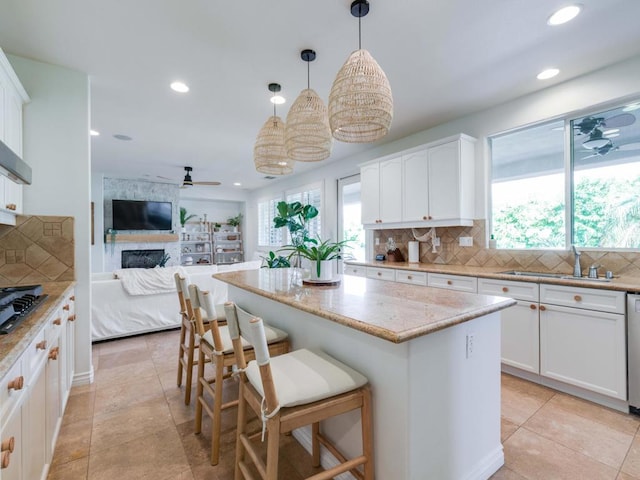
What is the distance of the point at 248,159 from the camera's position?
5484 mm

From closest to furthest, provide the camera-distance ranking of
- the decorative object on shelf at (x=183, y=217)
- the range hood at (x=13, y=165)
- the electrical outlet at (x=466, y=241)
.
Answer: the range hood at (x=13, y=165) → the electrical outlet at (x=466, y=241) → the decorative object on shelf at (x=183, y=217)

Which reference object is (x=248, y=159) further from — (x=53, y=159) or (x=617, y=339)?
(x=617, y=339)

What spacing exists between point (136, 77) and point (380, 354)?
3015 mm

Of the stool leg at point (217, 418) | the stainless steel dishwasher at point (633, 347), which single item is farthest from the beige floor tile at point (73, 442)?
the stainless steel dishwasher at point (633, 347)

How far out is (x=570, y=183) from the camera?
288 cm

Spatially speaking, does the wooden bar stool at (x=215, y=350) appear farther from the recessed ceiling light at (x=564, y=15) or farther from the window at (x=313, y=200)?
the window at (x=313, y=200)

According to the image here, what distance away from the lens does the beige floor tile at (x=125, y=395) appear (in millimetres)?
2312

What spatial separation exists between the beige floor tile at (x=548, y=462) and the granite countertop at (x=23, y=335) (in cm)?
231

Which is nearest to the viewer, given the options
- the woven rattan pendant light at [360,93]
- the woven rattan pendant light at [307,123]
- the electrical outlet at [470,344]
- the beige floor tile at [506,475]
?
the electrical outlet at [470,344]

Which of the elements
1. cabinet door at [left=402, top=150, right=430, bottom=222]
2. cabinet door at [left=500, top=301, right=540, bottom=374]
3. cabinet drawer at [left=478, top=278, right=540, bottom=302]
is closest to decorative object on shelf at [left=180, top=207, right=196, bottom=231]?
cabinet door at [left=402, top=150, right=430, bottom=222]

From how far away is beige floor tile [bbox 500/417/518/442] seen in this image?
1.92 m

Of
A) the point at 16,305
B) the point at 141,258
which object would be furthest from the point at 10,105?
the point at 141,258

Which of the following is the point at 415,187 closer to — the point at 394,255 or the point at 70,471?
the point at 394,255

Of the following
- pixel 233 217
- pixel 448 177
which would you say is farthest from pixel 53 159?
pixel 233 217
